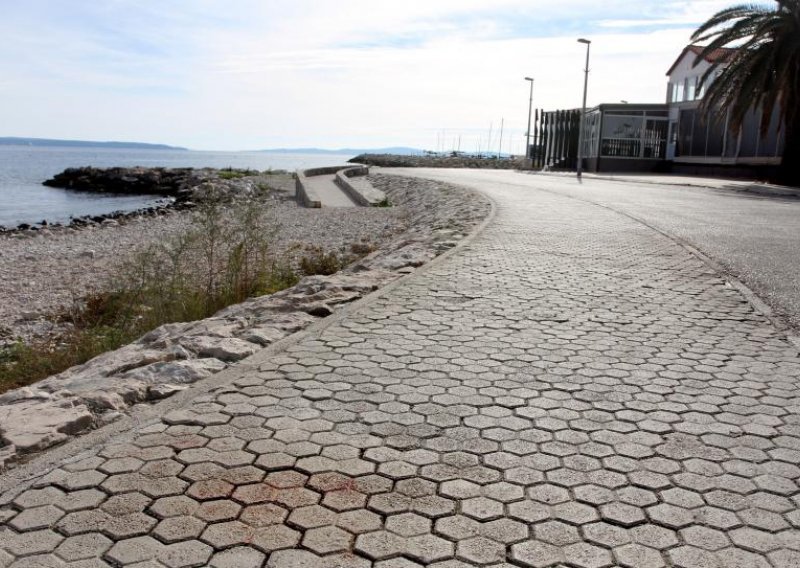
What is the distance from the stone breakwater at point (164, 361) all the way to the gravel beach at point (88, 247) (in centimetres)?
381

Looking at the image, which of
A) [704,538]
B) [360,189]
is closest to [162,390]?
[704,538]

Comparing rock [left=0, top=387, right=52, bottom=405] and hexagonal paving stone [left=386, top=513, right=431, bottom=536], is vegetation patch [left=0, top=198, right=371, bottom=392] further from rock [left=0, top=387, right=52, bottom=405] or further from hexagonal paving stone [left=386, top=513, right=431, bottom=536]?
hexagonal paving stone [left=386, top=513, right=431, bottom=536]

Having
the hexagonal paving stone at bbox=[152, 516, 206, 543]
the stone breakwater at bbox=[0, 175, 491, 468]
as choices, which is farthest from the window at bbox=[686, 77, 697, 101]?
the hexagonal paving stone at bbox=[152, 516, 206, 543]

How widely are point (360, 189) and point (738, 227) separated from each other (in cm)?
1740

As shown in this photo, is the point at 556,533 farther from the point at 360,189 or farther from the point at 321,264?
the point at 360,189

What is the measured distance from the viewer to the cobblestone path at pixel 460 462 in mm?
2934

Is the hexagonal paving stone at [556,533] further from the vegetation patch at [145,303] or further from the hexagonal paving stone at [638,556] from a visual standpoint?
the vegetation patch at [145,303]

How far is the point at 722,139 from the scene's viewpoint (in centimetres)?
3925

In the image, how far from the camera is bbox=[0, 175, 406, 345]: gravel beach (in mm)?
11586

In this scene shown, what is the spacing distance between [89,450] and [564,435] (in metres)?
2.54

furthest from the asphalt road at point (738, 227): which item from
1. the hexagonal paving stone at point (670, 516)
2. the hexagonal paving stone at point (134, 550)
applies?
the hexagonal paving stone at point (134, 550)

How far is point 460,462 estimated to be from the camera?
12.1 ft

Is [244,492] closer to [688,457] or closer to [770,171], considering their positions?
[688,457]

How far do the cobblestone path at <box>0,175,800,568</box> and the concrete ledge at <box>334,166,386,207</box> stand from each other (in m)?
18.7
